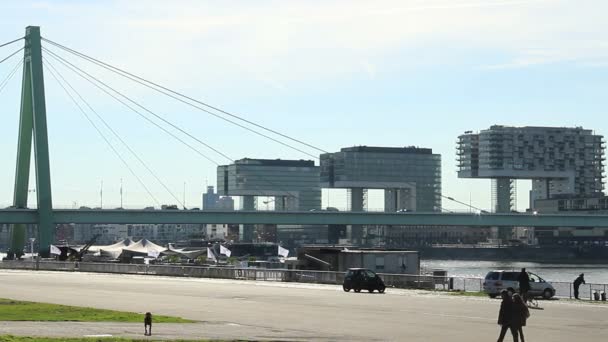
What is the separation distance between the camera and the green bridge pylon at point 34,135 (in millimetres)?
114250

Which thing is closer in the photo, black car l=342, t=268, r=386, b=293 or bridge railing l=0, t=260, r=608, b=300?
black car l=342, t=268, r=386, b=293

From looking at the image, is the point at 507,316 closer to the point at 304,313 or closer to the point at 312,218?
the point at 304,313

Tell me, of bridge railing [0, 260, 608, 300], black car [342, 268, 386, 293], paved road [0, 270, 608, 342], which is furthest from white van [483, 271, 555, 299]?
black car [342, 268, 386, 293]

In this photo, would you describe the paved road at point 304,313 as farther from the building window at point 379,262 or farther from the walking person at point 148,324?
the building window at point 379,262

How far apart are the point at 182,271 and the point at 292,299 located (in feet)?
122

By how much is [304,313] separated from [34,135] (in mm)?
76893

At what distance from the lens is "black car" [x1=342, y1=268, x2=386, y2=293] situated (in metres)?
61.7

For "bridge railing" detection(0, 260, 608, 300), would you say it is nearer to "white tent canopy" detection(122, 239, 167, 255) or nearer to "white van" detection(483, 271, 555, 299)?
"white van" detection(483, 271, 555, 299)

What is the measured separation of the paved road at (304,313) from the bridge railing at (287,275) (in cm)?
407

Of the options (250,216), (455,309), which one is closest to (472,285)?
(455,309)

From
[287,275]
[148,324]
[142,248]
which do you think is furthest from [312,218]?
[148,324]

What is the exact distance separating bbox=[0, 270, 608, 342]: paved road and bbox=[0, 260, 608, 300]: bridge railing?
407cm

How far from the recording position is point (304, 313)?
142 ft

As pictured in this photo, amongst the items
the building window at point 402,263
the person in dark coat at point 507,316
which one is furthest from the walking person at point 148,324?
the building window at point 402,263
